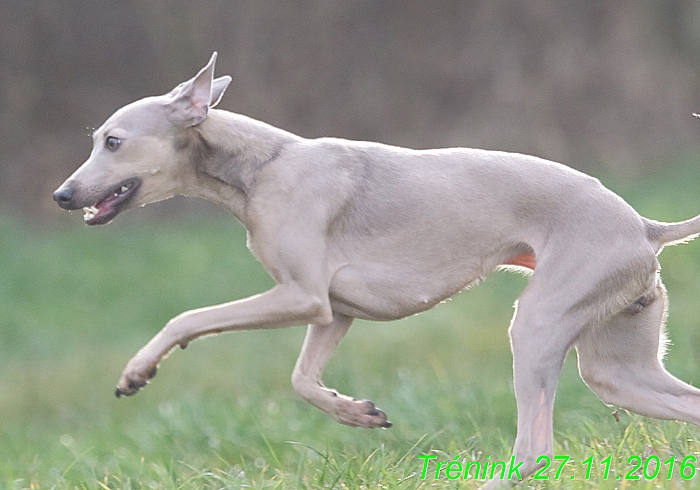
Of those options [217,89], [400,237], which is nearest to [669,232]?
[400,237]

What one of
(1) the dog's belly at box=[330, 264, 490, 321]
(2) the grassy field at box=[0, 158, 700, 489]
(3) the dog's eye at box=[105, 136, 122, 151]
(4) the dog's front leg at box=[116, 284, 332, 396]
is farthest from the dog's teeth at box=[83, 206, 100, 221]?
(2) the grassy field at box=[0, 158, 700, 489]

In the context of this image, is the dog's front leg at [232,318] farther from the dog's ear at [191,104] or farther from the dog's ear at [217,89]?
the dog's ear at [217,89]

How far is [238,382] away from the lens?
8.77 metres

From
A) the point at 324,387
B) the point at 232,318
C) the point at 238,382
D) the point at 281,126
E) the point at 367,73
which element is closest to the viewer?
the point at 232,318

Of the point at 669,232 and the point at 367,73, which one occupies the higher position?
the point at 669,232

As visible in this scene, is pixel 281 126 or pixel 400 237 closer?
pixel 400 237

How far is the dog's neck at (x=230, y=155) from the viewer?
4.64 metres

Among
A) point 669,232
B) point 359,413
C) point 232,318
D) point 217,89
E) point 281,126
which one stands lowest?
point 281,126

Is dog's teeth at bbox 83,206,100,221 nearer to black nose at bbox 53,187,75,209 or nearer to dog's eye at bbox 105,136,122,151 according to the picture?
black nose at bbox 53,187,75,209

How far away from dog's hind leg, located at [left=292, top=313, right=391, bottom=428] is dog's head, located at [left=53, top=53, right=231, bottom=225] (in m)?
0.95

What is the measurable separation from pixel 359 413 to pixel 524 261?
0.93 meters

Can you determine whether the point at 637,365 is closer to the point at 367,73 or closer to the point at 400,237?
the point at 400,237

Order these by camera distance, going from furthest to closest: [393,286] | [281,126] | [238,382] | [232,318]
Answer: [281,126], [238,382], [393,286], [232,318]

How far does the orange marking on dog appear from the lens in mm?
4609
